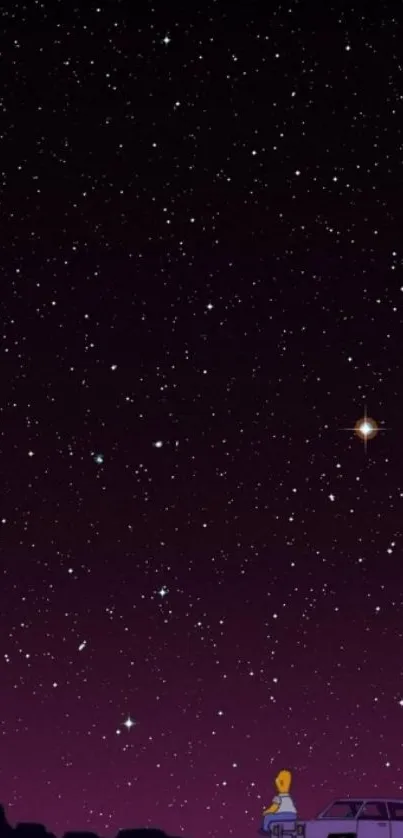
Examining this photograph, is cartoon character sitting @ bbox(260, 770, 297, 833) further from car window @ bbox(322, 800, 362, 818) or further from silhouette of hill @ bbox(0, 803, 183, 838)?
silhouette of hill @ bbox(0, 803, 183, 838)

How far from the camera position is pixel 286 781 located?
17875mm

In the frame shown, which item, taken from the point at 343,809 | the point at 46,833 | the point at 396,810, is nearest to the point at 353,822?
the point at 343,809

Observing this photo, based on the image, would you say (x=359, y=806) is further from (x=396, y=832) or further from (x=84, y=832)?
(x=84, y=832)

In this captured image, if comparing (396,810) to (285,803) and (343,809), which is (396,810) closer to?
(343,809)

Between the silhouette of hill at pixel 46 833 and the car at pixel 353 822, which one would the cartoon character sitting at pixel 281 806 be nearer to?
the car at pixel 353 822

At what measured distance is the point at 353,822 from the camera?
57.9ft

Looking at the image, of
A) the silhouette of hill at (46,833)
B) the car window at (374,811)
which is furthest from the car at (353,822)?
the silhouette of hill at (46,833)

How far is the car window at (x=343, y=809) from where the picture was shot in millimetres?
17891

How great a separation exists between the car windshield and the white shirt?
425 millimetres

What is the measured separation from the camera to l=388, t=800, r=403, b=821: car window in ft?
59.4

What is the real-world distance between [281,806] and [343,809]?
90 cm

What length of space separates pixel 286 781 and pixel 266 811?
54 centimetres

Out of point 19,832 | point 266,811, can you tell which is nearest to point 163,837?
point 19,832

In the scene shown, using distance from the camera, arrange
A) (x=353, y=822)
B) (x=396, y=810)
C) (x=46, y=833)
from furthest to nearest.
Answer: (x=46, y=833)
(x=396, y=810)
(x=353, y=822)
